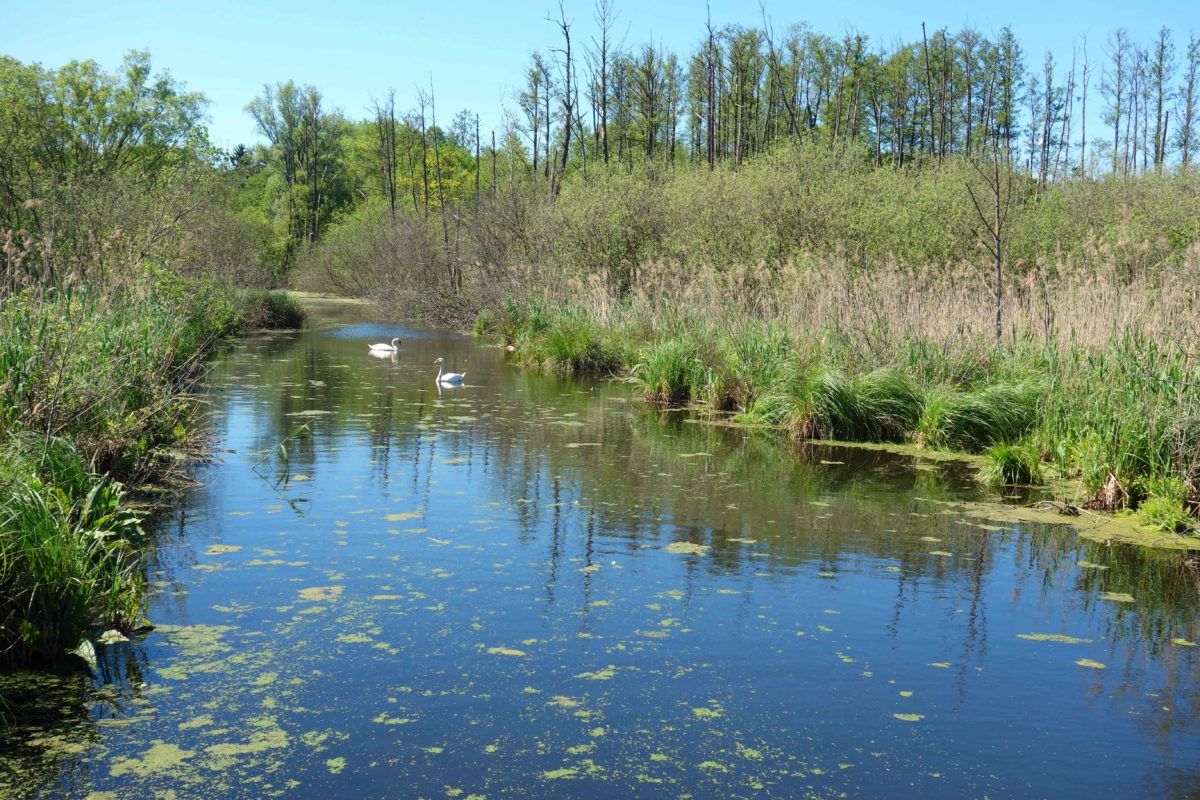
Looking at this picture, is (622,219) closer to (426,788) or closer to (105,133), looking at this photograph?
(105,133)

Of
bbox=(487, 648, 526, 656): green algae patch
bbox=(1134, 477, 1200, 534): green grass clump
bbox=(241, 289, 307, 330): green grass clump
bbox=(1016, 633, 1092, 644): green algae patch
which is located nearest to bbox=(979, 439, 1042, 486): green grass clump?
bbox=(1134, 477, 1200, 534): green grass clump

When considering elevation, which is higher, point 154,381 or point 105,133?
point 105,133

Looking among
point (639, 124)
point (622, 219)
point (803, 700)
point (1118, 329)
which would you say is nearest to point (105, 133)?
point (622, 219)

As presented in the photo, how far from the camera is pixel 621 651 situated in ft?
16.9

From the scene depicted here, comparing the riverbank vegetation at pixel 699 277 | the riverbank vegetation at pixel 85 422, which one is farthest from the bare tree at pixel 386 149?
the riverbank vegetation at pixel 85 422

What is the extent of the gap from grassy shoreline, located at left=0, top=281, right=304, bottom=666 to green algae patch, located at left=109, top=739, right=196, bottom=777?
39.1 inches

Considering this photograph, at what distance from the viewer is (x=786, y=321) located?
46.2 ft

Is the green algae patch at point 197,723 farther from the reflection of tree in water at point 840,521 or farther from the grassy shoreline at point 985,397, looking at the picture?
the grassy shoreline at point 985,397

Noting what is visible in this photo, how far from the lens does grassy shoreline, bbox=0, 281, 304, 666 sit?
4777 millimetres

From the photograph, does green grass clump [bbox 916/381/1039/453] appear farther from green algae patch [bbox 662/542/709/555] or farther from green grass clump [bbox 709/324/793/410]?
green algae patch [bbox 662/542/709/555]

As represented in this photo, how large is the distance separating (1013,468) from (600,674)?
19.8 ft

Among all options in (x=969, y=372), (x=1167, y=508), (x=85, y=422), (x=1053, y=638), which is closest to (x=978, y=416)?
(x=969, y=372)

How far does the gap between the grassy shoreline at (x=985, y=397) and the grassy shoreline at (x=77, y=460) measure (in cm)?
662

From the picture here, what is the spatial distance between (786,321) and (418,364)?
890 centimetres
